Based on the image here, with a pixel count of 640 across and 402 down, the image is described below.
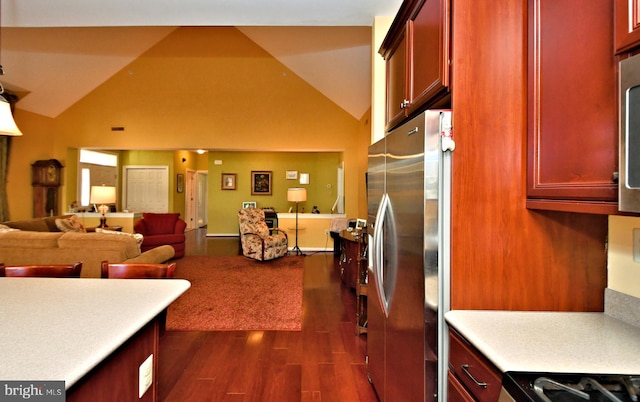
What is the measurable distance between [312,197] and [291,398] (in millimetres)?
6548

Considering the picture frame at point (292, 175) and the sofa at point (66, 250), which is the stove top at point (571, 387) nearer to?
the sofa at point (66, 250)

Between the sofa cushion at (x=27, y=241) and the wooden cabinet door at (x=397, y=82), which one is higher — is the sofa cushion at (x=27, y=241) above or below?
below

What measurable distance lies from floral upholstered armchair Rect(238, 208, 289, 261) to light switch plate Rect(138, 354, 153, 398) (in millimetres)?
4240

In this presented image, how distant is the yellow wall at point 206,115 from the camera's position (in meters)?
6.10

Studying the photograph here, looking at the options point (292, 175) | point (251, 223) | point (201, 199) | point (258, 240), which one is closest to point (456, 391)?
point (258, 240)

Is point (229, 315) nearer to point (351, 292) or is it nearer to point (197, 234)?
point (351, 292)

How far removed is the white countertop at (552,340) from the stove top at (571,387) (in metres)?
0.03

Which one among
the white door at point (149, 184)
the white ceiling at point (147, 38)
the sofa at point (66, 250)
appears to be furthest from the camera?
the white door at point (149, 184)

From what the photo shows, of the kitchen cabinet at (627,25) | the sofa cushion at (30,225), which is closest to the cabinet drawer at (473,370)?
the kitchen cabinet at (627,25)

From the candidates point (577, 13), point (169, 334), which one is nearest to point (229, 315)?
point (169, 334)

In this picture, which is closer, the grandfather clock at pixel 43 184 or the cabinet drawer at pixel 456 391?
the cabinet drawer at pixel 456 391

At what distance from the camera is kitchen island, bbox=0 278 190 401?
0.70 metres

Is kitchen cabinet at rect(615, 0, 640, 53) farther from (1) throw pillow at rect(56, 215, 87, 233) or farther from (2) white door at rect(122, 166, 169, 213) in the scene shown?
(2) white door at rect(122, 166, 169, 213)

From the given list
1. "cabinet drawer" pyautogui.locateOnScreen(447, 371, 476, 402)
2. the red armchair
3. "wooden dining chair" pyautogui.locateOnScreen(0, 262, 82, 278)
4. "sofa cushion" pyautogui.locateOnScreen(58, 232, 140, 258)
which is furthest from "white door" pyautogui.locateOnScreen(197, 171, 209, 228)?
"cabinet drawer" pyautogui.locateOnScreen(447, 371, 476, 402)
